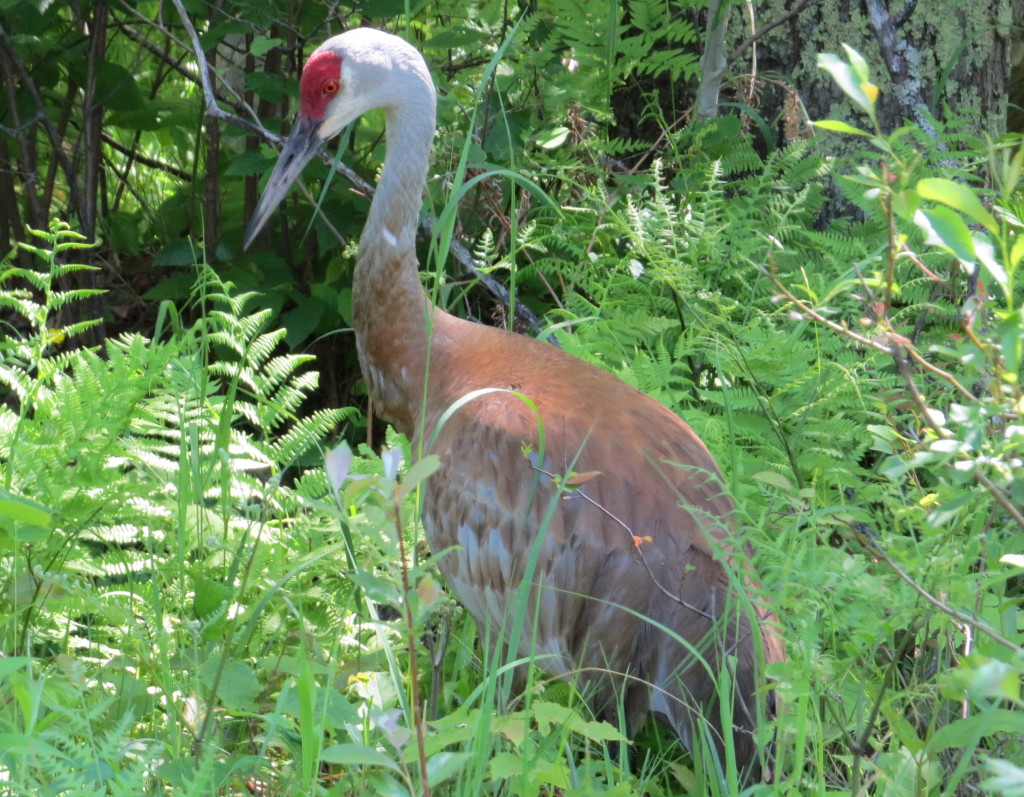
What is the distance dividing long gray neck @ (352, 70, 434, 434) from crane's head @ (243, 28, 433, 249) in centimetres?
4

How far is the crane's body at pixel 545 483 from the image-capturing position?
2.48 metres

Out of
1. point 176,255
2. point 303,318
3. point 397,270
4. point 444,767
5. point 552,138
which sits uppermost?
point 552,138

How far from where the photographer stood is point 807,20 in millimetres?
4402

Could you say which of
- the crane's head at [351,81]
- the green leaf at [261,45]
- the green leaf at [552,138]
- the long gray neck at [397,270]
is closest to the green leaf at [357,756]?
the long gray neck at [397,270]

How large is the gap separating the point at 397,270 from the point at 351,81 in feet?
1.96

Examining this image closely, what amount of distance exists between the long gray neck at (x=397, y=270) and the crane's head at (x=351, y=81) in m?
0.04

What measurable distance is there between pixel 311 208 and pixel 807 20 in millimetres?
2151

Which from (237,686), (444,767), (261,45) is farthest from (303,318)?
(444,767)

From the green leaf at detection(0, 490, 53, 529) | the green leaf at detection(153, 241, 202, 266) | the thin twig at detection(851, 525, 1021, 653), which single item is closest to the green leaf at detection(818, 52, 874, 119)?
the thin twig at detection(851, 525, 1021, 653)

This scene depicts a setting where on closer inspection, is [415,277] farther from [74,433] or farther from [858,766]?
[858,766]

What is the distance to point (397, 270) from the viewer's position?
11.1 ft

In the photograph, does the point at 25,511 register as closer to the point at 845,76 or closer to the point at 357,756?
the point at 357,756

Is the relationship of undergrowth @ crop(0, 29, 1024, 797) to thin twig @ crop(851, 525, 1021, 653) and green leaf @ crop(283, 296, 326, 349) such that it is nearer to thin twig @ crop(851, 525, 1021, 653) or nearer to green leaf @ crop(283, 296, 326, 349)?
thin twig @ crop(851, 525, 1021, 653)

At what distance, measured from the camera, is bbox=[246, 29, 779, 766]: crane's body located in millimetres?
2484
